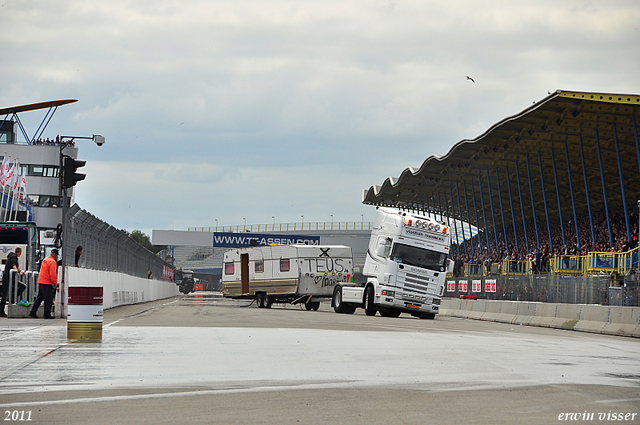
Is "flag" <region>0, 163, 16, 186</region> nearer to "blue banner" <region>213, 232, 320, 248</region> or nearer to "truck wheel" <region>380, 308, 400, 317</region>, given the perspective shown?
"blue banner" <region>213, 232, 320, 248</region>

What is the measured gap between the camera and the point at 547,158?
5306cm

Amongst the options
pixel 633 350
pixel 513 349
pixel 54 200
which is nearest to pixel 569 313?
pixel 633 350

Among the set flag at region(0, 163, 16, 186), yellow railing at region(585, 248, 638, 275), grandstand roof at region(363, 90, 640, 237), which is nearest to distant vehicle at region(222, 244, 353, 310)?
yellow railing at region(585, 248, 638, 275)

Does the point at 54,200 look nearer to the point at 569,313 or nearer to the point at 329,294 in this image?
the point at 329,294

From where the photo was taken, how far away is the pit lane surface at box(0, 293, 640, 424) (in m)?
6.93

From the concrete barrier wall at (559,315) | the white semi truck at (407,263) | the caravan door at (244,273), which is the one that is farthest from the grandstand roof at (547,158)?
the caravan door at (244,273)

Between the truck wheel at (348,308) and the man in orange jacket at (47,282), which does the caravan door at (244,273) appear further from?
the man in orange jacket at (47,282)

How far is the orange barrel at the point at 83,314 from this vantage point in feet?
44.6

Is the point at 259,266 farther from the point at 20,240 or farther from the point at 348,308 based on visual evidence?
the point at 20,240

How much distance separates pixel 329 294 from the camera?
36812 millimetres

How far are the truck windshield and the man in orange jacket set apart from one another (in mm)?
12421

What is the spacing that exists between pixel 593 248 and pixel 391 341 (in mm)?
31715

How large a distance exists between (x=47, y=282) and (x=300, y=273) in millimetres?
17543

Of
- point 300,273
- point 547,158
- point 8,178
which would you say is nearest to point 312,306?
point 300,273
